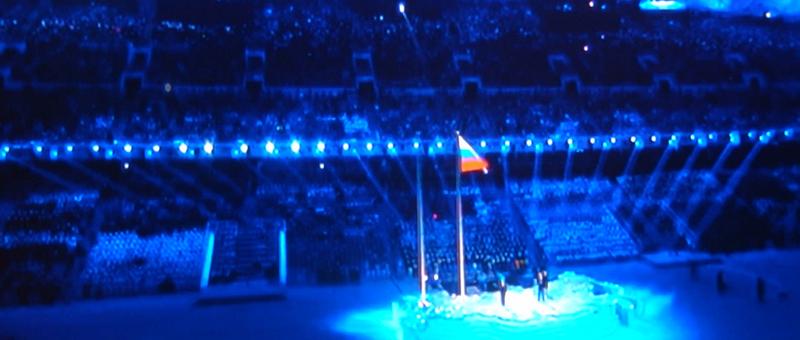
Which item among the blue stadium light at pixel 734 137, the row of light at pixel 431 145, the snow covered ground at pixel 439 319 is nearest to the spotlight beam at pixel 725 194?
the row of light at pixel 431 145

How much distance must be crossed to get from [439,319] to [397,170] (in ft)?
Result: 33.1

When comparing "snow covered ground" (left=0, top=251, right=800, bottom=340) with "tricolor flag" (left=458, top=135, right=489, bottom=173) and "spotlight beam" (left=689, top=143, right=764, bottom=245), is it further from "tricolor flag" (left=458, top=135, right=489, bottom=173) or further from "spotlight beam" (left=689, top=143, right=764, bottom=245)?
"spotlight beam" (left=689, top=143, right=764, bottom=245)

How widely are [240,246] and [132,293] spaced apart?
3.39 metres

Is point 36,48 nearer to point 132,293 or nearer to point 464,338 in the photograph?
point 132,293

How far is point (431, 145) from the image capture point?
23297 mm

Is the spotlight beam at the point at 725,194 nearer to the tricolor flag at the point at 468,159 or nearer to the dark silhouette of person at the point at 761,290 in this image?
the dark silhouette of person at the point at 761,290

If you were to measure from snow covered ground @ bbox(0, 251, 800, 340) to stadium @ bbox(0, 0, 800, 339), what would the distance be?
0.32ft

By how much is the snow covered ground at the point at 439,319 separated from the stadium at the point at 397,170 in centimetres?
10

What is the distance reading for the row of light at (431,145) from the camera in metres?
21.0

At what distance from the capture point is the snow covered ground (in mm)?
13172

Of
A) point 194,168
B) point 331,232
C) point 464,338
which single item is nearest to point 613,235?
point 331,232

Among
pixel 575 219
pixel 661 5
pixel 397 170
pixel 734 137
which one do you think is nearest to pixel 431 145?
pixel 397 170

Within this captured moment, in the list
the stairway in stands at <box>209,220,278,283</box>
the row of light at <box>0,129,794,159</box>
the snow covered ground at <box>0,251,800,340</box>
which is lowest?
the snow covered ground at <box>0,251,800,340</box>

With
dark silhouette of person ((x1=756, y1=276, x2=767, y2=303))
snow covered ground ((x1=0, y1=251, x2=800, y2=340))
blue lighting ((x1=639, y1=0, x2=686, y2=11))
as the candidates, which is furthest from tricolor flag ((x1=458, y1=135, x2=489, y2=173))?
blue lighting ((x1=639, y1=0, x2=686, y2=11))
